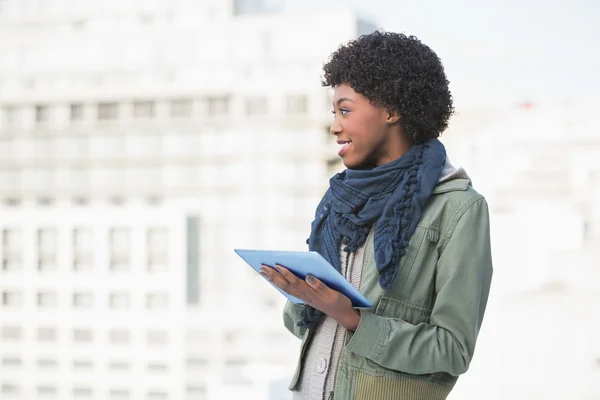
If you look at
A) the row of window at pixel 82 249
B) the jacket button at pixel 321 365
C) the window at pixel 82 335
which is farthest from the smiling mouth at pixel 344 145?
the window at pixel 82 335

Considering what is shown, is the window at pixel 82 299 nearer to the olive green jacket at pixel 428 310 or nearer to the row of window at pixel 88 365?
the row of window at pixel 88 365

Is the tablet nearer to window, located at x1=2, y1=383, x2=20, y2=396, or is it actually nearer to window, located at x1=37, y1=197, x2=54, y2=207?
window, located at x1=37, y1=197, x2=54, y2=207

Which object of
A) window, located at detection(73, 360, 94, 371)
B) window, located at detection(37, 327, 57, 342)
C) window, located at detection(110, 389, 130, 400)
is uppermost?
window, located at detection(37, 327, 57, 342)

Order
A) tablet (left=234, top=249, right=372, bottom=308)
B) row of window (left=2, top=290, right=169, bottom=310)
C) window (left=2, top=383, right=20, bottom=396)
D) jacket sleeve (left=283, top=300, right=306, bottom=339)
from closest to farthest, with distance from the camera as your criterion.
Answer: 1. tablet (left=234, top=249, right=372, bottom=308)
2. jacket sleeve (left=283, top=300, right=306, bottom=339)
3. row of window (left=2, top=290, right=169, bottom=310)
4. window (left=2, top=383, right=20, bottom=396)

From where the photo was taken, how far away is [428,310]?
850 mm

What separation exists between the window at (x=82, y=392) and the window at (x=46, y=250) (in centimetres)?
394

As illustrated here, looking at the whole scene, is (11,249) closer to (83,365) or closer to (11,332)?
(11,332)

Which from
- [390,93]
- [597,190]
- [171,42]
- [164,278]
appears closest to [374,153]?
[390,93]

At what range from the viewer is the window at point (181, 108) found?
16.9m

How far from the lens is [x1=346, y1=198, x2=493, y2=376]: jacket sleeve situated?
0.80m

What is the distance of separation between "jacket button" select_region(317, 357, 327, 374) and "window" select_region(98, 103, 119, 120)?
16038mm

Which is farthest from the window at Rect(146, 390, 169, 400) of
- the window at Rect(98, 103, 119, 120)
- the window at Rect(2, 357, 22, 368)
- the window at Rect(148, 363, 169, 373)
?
the window at Rect(98, 103, 119, 120)

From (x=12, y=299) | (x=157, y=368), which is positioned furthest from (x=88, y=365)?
(x=12, y=299)

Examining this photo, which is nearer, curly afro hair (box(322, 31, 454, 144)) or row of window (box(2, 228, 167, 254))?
curly afro hair (box(322, 31, 454, 144))
